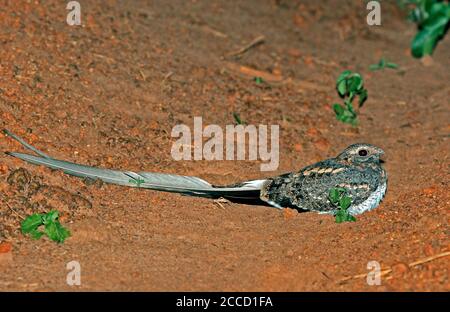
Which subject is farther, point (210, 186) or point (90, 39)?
point (90, 39)

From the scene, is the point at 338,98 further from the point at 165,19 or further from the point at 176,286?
the point at 176,286

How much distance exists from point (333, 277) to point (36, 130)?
2.58 metres

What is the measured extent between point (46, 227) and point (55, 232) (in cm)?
8

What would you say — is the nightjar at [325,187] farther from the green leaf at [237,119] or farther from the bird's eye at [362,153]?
the green leaf at [237,119]

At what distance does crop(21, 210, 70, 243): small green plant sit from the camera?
15.6ft

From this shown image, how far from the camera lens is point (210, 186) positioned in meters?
5.44

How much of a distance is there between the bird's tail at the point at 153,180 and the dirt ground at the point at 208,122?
68 millimetres

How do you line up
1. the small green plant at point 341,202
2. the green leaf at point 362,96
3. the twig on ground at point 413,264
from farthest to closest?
the green leaf at point 362,96 → the small green plant at point 341,202 → the twig on ground at point 413,264

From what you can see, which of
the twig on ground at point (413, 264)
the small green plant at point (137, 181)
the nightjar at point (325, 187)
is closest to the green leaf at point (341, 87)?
the nightjar at point (325, 187)

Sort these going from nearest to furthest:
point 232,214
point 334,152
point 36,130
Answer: point 232,214, point 36,130, point 334,152

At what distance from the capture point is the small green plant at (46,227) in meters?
4.77

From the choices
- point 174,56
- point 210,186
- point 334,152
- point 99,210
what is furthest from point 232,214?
point 174,56

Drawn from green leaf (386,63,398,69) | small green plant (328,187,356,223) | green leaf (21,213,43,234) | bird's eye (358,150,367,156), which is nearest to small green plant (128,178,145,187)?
green leaf (21,213,43,234)

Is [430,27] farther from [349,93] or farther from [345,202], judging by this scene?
[345,202]
